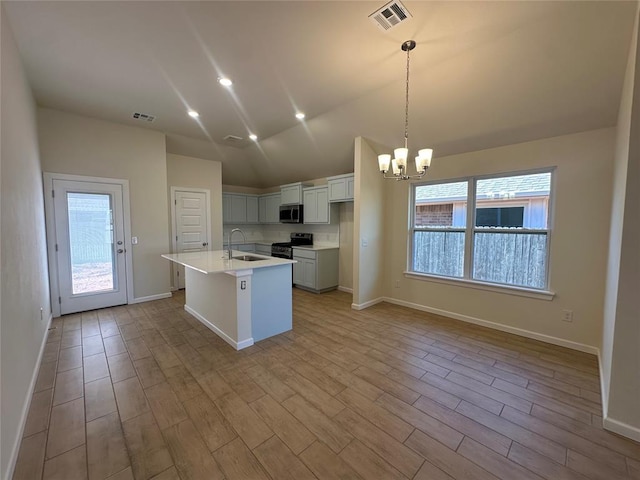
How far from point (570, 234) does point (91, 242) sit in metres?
6.64

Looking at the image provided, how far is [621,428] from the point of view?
1865 millimetres

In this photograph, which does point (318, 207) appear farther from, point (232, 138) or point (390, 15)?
point (390, 15)

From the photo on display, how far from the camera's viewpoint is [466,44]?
2463mm

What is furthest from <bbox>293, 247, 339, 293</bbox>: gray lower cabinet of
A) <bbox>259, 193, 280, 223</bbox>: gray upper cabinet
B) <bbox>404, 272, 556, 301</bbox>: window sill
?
<bbox>404, 272, 556, 301</bbox>: window sill

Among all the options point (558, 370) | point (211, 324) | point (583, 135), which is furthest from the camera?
point (211, 324)

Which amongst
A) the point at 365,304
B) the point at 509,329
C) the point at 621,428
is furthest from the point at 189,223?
the point at 621,428

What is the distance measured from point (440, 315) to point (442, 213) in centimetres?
161

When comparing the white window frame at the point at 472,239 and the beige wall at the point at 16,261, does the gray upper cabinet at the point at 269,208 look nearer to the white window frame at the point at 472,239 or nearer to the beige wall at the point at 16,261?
the white window frame at the point at 472,239

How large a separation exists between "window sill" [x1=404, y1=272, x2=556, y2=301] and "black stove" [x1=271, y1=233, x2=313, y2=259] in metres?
2.61

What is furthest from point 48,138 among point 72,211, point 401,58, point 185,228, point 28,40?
point 401,58

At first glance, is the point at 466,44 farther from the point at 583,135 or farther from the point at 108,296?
the point at 108,296

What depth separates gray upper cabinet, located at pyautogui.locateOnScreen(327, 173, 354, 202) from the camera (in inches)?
201

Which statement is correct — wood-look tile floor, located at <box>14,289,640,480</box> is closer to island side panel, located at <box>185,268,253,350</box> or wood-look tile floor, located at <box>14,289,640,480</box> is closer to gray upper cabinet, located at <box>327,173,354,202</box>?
island side panel, located at <box>185,268,253,350</box>

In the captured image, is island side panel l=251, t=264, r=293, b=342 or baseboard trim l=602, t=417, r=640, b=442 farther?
island side panel l=251, t=264, r=293, b=342
